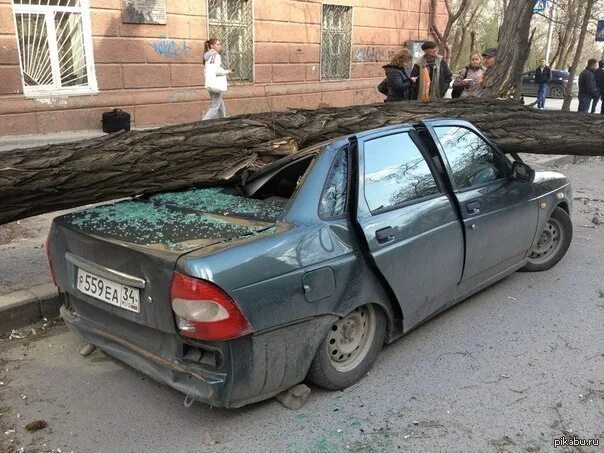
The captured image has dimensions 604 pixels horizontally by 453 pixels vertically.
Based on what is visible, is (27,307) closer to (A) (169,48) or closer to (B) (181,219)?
(B) (181,219)

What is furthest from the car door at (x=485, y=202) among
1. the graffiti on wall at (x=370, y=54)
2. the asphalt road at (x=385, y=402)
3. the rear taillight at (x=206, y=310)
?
the graffiti on wall at (x=370, y=54)

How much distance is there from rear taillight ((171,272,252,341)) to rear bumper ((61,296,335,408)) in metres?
0.07

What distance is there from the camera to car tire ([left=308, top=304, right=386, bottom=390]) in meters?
2.88

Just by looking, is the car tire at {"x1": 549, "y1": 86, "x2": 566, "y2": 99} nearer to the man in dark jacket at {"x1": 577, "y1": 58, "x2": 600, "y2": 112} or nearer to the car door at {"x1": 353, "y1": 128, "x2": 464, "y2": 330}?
the man in dark jacket at {"x1": 577, "y1": 58, "x2": 600, "y2": 112}

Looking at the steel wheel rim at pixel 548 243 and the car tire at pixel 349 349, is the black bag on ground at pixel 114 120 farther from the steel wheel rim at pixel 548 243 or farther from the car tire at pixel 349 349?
the car tire at pixel 349 349

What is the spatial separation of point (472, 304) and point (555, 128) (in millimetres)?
2372

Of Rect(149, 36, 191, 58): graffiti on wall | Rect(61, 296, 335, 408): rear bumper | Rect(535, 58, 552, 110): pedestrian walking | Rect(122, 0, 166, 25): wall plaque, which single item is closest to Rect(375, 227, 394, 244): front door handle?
Rect(61, 296, 335, 408): rear bumper

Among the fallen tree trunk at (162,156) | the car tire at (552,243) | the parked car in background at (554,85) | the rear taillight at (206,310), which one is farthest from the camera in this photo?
the parked car in background at (554,85)

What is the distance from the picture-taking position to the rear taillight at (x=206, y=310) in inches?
93.0

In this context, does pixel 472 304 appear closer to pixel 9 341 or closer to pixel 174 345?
pixel 174 345

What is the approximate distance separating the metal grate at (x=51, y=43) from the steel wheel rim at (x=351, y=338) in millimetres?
8003

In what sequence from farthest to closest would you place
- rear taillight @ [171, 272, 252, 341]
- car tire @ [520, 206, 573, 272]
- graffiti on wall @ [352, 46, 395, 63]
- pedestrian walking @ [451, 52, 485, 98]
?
graffiti on wall @ [352, 46, 395, 63]
pedestrian walking @ [451, 52, 485, 98]
car tire @ [520, 206, 573, 272]
rear taillight @ [171, 272, 252, 341]

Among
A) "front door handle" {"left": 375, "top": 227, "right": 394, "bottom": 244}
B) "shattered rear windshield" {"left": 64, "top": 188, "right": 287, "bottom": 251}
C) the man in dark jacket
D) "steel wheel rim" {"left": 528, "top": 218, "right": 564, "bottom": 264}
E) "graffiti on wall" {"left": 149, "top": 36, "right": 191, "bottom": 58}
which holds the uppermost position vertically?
"graffiti on wall" {"left": 149, "top": 36, "right": 191, "bottom": 58}

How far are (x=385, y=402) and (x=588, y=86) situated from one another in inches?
580
